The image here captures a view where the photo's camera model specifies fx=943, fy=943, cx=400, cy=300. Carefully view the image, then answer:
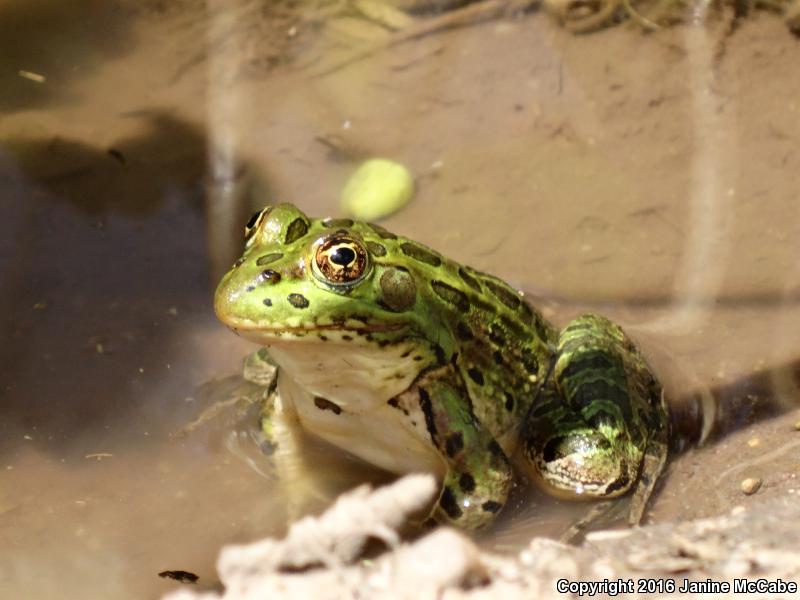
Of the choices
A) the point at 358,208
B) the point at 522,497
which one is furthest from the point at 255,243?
the point at 358,208

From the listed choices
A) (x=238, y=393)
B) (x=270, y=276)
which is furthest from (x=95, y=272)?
(x=270, y=276)

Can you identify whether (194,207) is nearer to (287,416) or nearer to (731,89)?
(287,416)

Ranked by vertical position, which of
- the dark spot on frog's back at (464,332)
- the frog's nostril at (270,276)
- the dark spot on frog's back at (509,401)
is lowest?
the dark spot on frog's back at (509,401)

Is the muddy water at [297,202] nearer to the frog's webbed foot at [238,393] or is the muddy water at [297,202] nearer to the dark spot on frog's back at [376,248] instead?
the frog's webbed foot at [238,393]

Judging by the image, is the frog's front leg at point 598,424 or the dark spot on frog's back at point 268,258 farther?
the frog's front leg at point 598,424

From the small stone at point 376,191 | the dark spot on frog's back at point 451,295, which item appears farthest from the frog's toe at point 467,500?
the small stone at point 376,191

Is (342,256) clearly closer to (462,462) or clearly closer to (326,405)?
(326,405)
